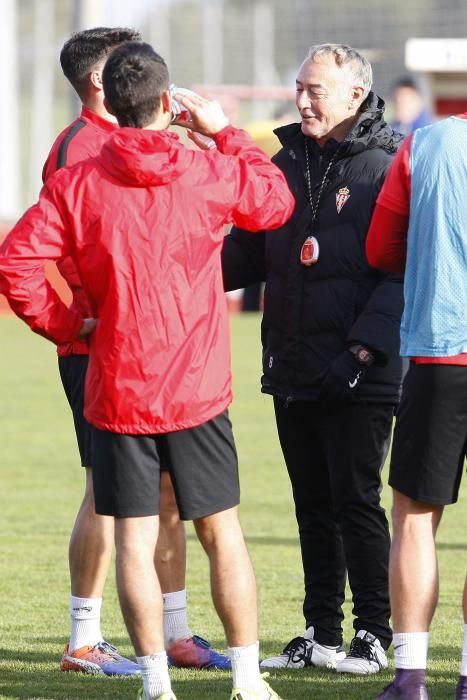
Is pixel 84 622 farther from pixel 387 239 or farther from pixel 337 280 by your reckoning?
pixel 387 239

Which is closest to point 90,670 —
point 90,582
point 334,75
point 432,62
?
point 90,582

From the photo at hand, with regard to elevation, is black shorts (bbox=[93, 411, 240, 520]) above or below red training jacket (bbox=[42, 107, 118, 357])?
below

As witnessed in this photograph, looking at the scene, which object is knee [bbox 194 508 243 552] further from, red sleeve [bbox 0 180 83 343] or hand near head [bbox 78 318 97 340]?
red sleeve [bbox 0 180 83 343]

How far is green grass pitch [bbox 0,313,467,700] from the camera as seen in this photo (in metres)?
5.04

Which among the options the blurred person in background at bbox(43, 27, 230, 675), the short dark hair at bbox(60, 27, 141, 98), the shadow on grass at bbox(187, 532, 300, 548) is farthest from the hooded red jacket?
the shadow on grass at bbox(187, 532, 300, 548)

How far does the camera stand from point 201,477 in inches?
172

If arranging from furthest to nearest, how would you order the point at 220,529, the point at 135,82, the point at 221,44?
the point at 221,44, the point at 220,529, the point at 135,82

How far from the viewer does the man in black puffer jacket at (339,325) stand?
5117mm

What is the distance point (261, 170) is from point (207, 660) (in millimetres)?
1908

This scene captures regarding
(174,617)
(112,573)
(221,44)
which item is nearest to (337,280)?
(174,617)

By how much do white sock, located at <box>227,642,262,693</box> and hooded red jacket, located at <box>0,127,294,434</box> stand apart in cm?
74

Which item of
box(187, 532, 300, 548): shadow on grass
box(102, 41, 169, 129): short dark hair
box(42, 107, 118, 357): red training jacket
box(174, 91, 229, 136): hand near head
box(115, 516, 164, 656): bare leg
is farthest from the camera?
box(187, 532, 300, 548): shadow on grass

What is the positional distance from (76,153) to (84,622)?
1.69 m

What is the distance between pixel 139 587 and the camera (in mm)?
4324
